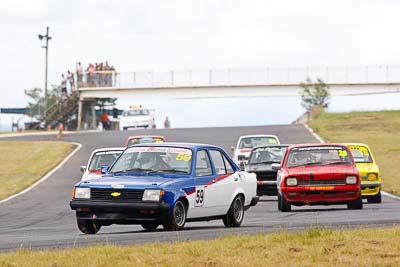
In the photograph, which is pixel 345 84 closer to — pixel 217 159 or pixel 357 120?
pixel 357 120

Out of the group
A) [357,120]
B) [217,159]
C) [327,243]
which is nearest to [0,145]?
[357,120]

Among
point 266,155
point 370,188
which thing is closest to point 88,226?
point 370,188

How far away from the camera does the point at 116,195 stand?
1606 cm

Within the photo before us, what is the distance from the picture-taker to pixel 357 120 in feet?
228

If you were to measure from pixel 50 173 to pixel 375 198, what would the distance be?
745 inches

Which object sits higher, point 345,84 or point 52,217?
point 345,84

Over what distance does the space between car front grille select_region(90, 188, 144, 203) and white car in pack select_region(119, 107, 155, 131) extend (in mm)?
56698

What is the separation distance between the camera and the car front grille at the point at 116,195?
1595 cm

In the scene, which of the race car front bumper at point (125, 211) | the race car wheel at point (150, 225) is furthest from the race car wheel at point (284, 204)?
the race car front bumper at point (125, 211)

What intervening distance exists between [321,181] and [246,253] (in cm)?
1074

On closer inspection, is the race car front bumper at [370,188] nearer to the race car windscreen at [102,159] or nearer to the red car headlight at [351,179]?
the red car headlight at [351,179]

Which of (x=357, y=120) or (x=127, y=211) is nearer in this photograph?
(x=127, y=211)

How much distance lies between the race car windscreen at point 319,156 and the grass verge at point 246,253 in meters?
9.65

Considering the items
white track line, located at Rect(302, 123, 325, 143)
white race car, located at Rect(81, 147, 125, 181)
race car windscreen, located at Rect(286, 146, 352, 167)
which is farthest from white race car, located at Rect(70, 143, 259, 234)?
white track line, located at Rect(302, 123, 325, 143)
